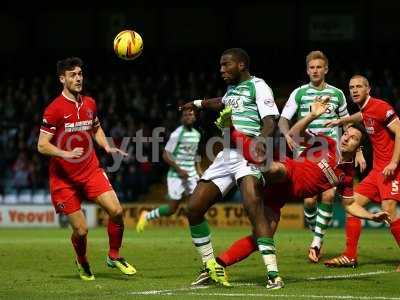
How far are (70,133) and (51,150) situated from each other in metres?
0.49

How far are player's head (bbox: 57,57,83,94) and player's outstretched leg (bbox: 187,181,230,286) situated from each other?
2182mm

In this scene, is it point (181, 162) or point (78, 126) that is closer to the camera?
point (78, 126)

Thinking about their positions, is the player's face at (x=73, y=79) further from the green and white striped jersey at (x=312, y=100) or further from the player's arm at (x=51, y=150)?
the green and white striped jersey at (x=312, y=100)

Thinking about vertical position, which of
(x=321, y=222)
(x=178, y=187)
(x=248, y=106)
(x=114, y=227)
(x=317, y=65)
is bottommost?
(x=178, y=187)

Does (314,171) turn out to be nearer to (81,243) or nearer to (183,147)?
(81,243)

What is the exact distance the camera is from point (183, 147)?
20203 mm

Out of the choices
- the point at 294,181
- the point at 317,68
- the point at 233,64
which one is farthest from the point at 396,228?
the point at 233,64

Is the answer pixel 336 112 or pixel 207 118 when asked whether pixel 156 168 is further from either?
pixel 336 112

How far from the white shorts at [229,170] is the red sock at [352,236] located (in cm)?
278

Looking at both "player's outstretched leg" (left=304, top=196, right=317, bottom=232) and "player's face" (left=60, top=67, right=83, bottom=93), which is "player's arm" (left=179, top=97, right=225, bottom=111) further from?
"player's outstretched leg" (left=304, top=196, right=317, bottom=232)

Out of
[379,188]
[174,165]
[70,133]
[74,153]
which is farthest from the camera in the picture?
[174,165]

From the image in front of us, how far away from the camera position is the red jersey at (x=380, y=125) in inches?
476

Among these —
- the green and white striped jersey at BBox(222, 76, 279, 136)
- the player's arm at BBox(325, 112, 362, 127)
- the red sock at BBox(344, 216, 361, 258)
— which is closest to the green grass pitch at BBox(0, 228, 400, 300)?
the red sock at BBox(344, 216, 361, 258)

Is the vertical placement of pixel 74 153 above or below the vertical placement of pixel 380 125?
below
